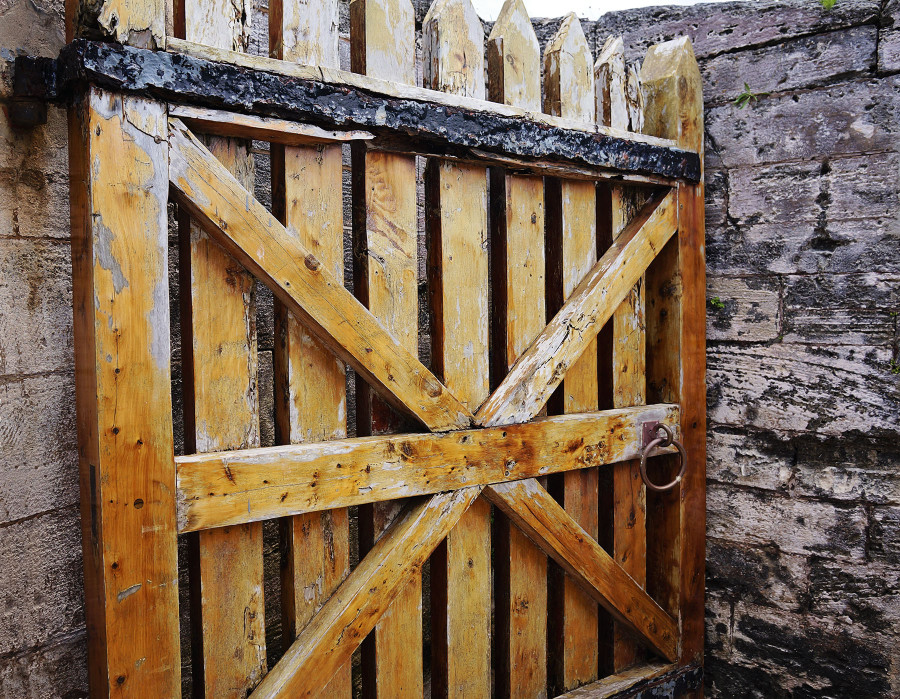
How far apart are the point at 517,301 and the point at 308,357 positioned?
71 centimetres

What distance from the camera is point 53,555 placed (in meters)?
1.69

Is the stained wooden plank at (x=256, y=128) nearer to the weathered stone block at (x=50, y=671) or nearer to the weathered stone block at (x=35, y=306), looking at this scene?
the weathered stone block at (x=35, y=306)

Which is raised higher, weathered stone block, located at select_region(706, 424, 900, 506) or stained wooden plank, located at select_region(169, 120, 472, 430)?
stained wooden plank, located at select_region(169, 120, 472, 430)

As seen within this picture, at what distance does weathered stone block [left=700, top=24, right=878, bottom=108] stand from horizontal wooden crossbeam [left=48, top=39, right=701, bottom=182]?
0.43 metres

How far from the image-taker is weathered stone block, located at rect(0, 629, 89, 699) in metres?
1.62

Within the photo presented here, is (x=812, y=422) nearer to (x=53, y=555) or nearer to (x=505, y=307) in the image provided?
(x=505, y=307)

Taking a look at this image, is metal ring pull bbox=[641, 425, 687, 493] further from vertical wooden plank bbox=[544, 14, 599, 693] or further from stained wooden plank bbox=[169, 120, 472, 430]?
stained wooden plank bbox=[169, 120, 472, 430]

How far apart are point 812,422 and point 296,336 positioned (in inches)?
71.1

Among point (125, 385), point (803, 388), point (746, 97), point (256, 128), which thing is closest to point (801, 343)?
point (803, 388)

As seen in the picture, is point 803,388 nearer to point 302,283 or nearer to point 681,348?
point 681,348

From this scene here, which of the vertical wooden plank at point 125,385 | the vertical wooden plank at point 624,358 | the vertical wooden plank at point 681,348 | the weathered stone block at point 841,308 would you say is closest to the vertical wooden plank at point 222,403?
the vertical wooden plank at point 125,385

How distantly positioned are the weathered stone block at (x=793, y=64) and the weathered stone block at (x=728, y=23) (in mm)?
34

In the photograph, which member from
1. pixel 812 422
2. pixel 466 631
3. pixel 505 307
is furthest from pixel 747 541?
pixel 505 307

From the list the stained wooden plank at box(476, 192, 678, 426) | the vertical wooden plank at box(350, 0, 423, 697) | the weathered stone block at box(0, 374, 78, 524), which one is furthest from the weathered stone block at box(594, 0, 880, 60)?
the weathered stone block at box(0, 374, 78, 524)
